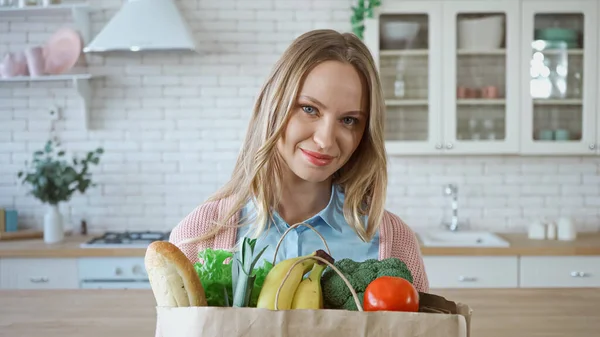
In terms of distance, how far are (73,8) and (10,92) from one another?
0.75 meters

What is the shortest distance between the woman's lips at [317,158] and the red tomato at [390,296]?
443mm

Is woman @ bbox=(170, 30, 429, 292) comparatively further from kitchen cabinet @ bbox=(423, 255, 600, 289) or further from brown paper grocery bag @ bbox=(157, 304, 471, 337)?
kitchen cabinet @ bbox=(423, 255, 600, 289)

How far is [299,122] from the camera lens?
131 cm

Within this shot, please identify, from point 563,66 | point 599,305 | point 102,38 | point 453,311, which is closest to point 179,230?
point 453,311

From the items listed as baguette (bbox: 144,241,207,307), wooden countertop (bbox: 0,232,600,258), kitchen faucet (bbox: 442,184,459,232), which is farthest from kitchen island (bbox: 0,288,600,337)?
kitchen faucet (bbox: 442,184,459,232)

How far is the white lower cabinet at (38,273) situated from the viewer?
3.52 metres

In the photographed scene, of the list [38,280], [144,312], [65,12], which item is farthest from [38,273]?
[144,312]

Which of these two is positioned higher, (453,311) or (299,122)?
(299,122)

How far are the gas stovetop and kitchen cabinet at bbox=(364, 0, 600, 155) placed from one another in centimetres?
154

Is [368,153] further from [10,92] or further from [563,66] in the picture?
[10,92]

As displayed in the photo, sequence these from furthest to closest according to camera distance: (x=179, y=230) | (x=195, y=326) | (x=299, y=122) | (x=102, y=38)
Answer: (x=102, y=38) → (x=179, y=230) → (x=299, y=122) → (x=195, y=326)

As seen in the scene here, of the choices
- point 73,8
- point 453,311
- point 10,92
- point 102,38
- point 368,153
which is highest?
point 73,8

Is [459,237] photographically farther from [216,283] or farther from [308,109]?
[216,283]

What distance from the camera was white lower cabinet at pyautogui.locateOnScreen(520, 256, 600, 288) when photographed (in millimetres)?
3480
